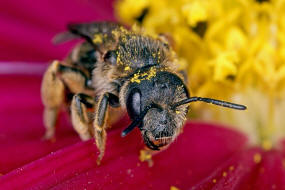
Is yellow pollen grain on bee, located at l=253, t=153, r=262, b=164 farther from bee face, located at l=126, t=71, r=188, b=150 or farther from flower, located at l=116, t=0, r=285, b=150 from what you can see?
bee face, located at l=126, t=71, r=188, b=150

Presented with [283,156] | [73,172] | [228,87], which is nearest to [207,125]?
[228,87]

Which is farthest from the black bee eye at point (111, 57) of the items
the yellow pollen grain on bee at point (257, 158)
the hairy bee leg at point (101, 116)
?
the yellow pollen grain on bee at point (257, 158)

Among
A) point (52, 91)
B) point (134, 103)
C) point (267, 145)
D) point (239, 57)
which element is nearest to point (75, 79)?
point (52, 91)

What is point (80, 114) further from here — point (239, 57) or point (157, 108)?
point (239, 57)

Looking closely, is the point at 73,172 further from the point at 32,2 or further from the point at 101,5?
the point at 101,5

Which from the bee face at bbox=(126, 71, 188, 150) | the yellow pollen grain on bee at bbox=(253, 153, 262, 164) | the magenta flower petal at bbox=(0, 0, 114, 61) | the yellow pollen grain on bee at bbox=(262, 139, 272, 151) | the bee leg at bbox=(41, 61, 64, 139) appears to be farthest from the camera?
the magenta flower petal at bbox=(0, 0, 114, 61)

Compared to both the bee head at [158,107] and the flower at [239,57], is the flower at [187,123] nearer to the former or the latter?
the flower at [239,57]

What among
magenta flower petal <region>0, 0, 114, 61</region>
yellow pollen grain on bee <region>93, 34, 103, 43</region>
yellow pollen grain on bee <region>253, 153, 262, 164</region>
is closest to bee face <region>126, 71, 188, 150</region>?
yellow pollen grain on bee <region>93, 34, 103, 43</region>
